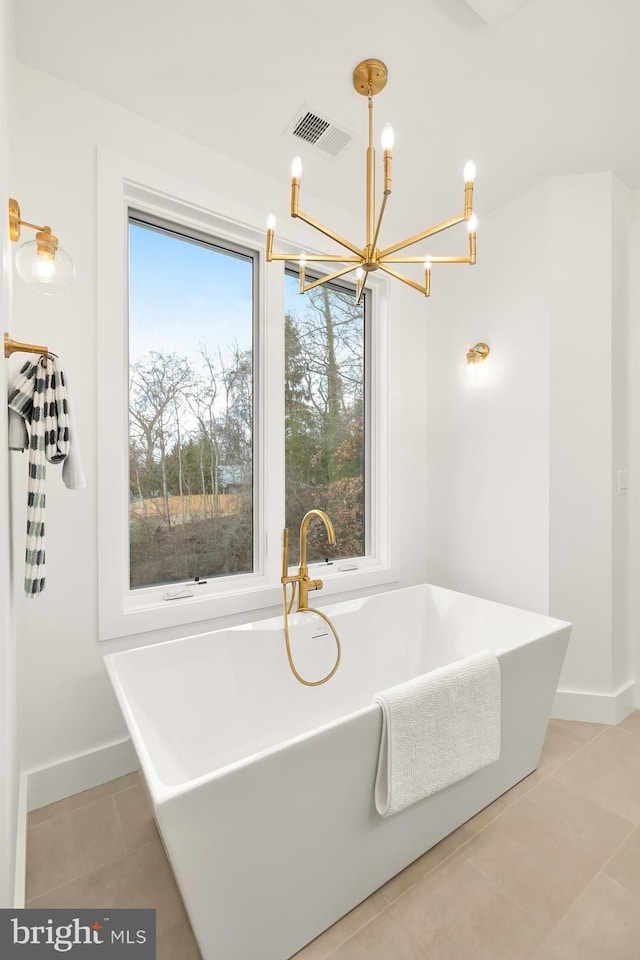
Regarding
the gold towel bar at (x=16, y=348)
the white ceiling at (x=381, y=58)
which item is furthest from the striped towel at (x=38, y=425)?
the white ceiling at (x=381, y=58)

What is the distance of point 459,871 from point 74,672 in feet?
5.06

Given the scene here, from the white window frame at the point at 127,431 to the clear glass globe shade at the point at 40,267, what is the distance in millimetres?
626

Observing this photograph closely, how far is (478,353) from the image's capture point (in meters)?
2.69

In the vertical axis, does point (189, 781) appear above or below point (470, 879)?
above

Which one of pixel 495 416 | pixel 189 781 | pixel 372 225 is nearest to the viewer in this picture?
pixel 189 781

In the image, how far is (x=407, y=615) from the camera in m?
2.46

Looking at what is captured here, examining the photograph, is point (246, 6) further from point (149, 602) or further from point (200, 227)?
point (149, 602)

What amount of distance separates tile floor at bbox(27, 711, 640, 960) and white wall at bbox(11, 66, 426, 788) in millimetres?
310

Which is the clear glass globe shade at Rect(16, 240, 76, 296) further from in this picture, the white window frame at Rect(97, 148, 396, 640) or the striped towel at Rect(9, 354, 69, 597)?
the white window frame at Rect(97, 148, 396, 640)

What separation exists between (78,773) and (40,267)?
1846 mm

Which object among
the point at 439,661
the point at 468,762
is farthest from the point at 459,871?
the point at 439,661

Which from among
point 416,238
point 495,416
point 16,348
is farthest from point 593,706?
point 16,348

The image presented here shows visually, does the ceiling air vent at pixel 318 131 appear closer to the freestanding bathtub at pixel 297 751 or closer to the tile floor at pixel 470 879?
the freestanding bathtub at pixel 297 751

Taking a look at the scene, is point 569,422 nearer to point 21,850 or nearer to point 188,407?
point 188,407
